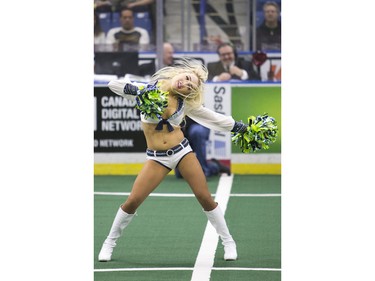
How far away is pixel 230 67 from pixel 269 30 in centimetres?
184

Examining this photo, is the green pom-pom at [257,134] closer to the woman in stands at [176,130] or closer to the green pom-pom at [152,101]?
the woman in stands at [176,130]

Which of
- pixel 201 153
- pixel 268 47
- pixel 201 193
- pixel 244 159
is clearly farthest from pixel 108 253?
pixel 268 47

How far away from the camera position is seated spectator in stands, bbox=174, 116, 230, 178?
13742mm

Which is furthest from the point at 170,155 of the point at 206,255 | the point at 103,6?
the point at 103,6

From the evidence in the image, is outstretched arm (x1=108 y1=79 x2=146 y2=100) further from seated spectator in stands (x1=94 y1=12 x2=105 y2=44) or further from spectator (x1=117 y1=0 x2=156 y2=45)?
spectator (x1=117 y1=0 x2=156 y2=45)

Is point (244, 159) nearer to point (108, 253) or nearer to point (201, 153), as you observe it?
point (201, 153)

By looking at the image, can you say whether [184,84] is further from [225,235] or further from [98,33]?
[98,33]

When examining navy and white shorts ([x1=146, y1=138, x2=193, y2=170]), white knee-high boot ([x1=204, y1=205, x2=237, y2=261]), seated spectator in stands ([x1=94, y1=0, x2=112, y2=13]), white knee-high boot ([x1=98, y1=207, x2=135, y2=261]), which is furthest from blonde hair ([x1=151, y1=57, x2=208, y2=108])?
seated spectator in stands ([x1=94, y1=0, x2=112, y2=13])

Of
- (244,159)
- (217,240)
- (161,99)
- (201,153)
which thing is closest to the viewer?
(161,99)

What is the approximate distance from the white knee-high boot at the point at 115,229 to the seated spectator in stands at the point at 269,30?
9.09 meters

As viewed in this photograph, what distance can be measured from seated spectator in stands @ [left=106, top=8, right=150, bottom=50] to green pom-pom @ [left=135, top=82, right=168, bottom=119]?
390 inches

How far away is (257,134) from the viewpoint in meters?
7.27

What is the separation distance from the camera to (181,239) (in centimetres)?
893

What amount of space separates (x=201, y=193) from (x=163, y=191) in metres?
5.19
